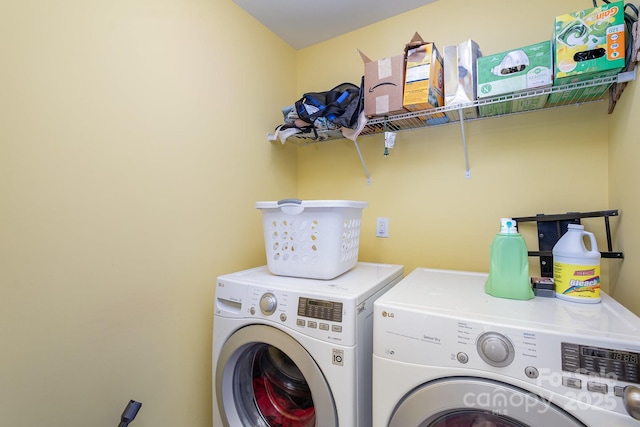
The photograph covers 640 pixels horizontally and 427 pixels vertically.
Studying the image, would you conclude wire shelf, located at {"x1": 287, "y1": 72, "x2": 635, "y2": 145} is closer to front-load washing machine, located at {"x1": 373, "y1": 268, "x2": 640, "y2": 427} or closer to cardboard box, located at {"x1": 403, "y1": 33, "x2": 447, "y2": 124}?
cardboard box, located at {"x1": 403, "y1": 33, "x2": 447, "y2": 124}

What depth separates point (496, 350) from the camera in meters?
0.71

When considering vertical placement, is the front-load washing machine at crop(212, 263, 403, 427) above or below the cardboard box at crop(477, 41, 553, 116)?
below

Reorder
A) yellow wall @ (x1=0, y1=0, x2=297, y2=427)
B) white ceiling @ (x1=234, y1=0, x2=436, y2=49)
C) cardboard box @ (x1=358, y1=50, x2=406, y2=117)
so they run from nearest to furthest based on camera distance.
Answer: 1. yellow wall @ (x1=0, y1=0, x2=297, y2=427)
2. cardboard box @ (x1=358, y1=50, x2=406, y2=117)
3. white ceiling @ (x1=234, y1=0, x2=436, y2=49)

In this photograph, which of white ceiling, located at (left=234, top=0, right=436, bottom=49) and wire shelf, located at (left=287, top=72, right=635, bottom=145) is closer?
wire shelf, located at (left=287, top=72, right=635, bottom=145)

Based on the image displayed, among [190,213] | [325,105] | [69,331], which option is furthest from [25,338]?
[325,105]

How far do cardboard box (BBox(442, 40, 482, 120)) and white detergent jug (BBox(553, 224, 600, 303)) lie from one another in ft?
2.26

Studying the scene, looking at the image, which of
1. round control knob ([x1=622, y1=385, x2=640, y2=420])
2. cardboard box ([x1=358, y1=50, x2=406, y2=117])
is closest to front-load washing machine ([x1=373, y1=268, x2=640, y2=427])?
round control knob ([x1=622, y1=385, x2=640, y2=420])

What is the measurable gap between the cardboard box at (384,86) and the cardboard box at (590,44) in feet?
1.87

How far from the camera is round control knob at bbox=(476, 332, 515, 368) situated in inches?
27.6

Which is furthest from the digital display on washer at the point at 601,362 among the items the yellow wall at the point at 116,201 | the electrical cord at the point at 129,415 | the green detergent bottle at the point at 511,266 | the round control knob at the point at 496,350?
the yellow wall at the point at 116,201

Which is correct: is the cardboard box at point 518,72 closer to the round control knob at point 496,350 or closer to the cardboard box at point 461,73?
the cardboard box at point 461,73

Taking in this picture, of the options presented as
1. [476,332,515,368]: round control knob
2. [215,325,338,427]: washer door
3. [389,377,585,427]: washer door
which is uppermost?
[476,332,515,368]: round control knob

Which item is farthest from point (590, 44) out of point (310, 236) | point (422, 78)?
point (310, 236)

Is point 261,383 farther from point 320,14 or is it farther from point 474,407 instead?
point 320,14
